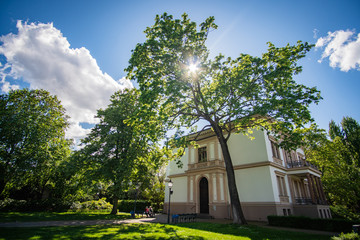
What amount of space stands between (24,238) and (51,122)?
769 inches

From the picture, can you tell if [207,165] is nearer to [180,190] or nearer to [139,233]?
[180,190]

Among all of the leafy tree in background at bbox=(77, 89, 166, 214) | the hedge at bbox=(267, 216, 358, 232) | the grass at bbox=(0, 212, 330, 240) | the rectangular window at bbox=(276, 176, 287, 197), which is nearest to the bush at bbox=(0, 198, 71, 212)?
the leafy tree in background at bbox=(77, 89, 166, 214)

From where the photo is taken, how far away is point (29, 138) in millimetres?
19766

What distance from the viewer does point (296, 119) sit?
11.1m

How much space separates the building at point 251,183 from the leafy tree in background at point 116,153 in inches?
271

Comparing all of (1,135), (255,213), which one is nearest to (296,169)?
(255,213)

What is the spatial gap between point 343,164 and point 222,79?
24456mm

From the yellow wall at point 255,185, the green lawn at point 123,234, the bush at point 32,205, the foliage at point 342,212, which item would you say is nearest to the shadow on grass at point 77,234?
the green lawn at point 123,234

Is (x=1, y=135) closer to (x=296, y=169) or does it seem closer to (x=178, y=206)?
(x=178, y=206)

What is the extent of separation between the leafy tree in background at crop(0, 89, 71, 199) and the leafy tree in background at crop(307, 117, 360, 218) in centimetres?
3345

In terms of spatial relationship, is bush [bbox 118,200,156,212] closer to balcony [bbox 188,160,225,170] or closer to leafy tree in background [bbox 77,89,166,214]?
leafy tree in background [bbox 77,89,166,214]

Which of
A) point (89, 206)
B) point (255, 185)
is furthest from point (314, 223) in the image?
point (89, 206)

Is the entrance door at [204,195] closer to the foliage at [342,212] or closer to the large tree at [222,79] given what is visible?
the large tree at [222,79]

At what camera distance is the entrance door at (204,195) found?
22.4m
